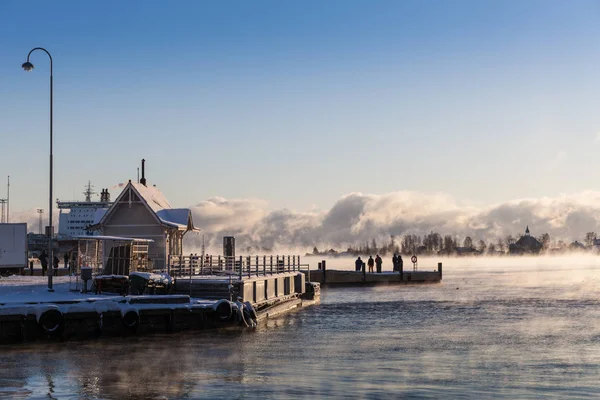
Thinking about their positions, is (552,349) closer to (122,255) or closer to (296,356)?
(296,356)

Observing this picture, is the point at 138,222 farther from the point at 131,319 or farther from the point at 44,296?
the point at 131,319

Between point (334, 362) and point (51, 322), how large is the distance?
43.6 ft

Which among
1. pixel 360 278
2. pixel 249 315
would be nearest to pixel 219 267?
pixel 249 315

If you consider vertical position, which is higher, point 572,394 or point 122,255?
point 122,255

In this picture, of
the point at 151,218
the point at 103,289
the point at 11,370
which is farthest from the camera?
the point at 151,218

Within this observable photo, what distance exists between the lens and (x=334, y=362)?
30.2 m

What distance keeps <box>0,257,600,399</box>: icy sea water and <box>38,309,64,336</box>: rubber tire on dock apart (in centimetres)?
111

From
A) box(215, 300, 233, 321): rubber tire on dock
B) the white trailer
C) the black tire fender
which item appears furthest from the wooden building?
the black tire fender

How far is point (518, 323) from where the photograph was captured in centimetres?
4741

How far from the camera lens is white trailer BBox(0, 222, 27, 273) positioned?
64.6 meters

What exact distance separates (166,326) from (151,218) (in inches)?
878

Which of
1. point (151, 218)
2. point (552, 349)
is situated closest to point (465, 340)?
point (552, 349)

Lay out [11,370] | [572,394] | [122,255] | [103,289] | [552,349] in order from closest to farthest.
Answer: [572,394], [11,370], [552,349], [103,289], [122,255]

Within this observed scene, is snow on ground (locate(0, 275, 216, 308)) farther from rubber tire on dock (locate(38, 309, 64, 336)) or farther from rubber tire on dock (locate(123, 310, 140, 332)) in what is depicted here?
rubber tire on dock (locate(38, 309, 64, 336))
